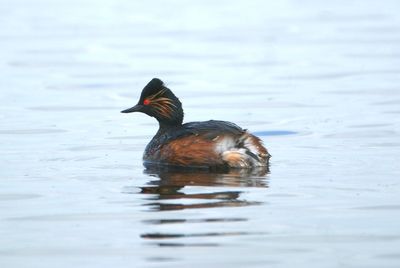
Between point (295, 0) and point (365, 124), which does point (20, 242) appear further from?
point (295, 0)

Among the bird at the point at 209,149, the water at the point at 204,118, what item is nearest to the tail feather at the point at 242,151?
the bird at the point at 209,149

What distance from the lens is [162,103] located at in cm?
1138

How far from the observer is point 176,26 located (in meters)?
23.8

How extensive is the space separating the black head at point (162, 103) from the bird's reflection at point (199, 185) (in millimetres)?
821

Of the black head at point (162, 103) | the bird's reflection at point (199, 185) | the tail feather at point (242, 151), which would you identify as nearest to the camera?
the bird's reflection at point (199, 185)

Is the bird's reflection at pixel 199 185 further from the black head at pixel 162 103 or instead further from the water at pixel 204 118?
the black head at pixel 162 103

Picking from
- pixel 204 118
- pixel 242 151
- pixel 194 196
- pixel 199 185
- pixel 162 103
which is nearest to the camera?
pixel 194 196

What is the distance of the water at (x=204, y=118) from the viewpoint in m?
7.48

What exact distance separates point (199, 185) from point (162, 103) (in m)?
1.98

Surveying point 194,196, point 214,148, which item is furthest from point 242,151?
point 194,196

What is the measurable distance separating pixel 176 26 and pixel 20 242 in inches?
650

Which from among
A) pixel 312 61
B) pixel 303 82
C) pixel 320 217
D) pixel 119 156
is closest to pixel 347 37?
pixel 312 61

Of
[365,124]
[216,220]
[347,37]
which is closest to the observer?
[216,220]

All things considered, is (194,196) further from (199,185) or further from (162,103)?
(162,103)
